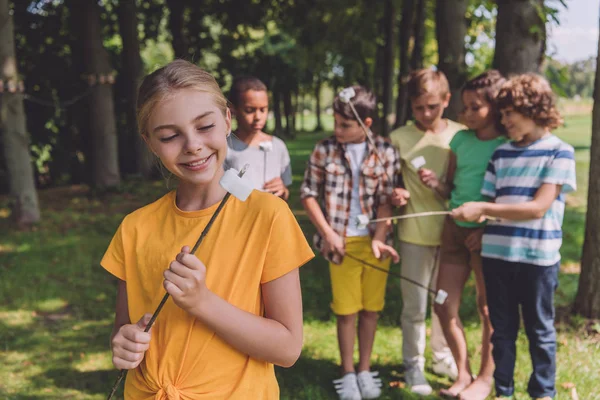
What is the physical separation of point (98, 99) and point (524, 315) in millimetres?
8654

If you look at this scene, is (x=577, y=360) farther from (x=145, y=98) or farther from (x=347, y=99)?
(x=145, y=98)

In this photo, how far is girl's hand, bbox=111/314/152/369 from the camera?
1439mm

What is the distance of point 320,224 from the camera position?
3.60 m

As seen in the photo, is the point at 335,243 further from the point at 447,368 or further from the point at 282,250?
the point at 282,250

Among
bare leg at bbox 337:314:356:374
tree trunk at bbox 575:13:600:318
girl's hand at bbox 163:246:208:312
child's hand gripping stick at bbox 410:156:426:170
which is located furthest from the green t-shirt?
girl's hand at bbox 163:246:208:312

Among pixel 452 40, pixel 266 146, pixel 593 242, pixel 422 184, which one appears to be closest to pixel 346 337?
pixel 422 184

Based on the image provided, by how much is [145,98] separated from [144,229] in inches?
15.0

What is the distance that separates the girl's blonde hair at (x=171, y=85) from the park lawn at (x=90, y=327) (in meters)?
2.72

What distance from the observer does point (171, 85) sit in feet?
5.07

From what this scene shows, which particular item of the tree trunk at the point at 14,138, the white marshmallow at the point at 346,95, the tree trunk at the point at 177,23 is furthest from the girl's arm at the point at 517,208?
the tree trunk at the point at 177,23

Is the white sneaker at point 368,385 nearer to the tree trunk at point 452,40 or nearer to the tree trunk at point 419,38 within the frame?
the tree trunk at point 452,40

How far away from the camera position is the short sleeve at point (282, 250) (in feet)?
5.08

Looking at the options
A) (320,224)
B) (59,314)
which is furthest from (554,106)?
(59,314)

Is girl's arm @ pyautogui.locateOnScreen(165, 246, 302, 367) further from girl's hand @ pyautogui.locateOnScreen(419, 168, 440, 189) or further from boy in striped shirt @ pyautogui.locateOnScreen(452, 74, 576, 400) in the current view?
girl's hand @ pyautogui.locateOnScreen(419, 168, 440, 189)
